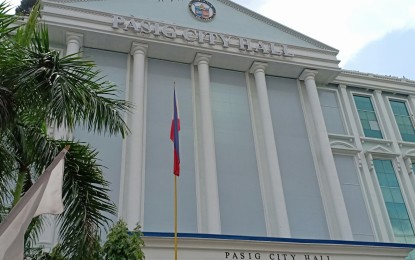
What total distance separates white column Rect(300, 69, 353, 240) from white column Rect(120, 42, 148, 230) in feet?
25.9

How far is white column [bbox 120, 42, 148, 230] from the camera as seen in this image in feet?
52.5

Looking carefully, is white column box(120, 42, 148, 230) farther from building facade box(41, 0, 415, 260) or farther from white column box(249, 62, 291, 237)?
white column box(249, 62, 291, 237)

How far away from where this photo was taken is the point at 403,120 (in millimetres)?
24203

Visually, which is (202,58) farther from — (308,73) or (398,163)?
(398,163)

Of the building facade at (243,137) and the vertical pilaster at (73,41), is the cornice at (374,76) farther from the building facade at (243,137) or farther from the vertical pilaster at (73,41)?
the vertical pilaster at (73,41)

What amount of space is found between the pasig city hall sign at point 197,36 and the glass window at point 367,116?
204 inches

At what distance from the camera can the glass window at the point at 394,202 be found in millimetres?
20078

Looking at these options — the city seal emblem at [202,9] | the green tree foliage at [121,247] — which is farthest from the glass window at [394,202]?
the green tree foliage at [121,247]

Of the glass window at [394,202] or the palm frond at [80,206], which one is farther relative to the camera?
the glass window at [394,202]

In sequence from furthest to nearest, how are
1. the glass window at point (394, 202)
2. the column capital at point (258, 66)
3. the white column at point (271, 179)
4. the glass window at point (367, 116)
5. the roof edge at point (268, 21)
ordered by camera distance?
the glass window at point (367, 116), the roof edge at point (268, 21), the column capital at point (258, 66), the glass window at point (394, 202), the white column at point (271, 179)

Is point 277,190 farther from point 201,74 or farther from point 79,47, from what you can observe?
point 79,47

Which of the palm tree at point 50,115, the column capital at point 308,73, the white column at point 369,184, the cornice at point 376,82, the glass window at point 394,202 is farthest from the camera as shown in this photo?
the cornice at point 376,82

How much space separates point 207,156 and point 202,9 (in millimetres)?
8154

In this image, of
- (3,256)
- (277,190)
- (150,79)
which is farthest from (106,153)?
(3,256)
